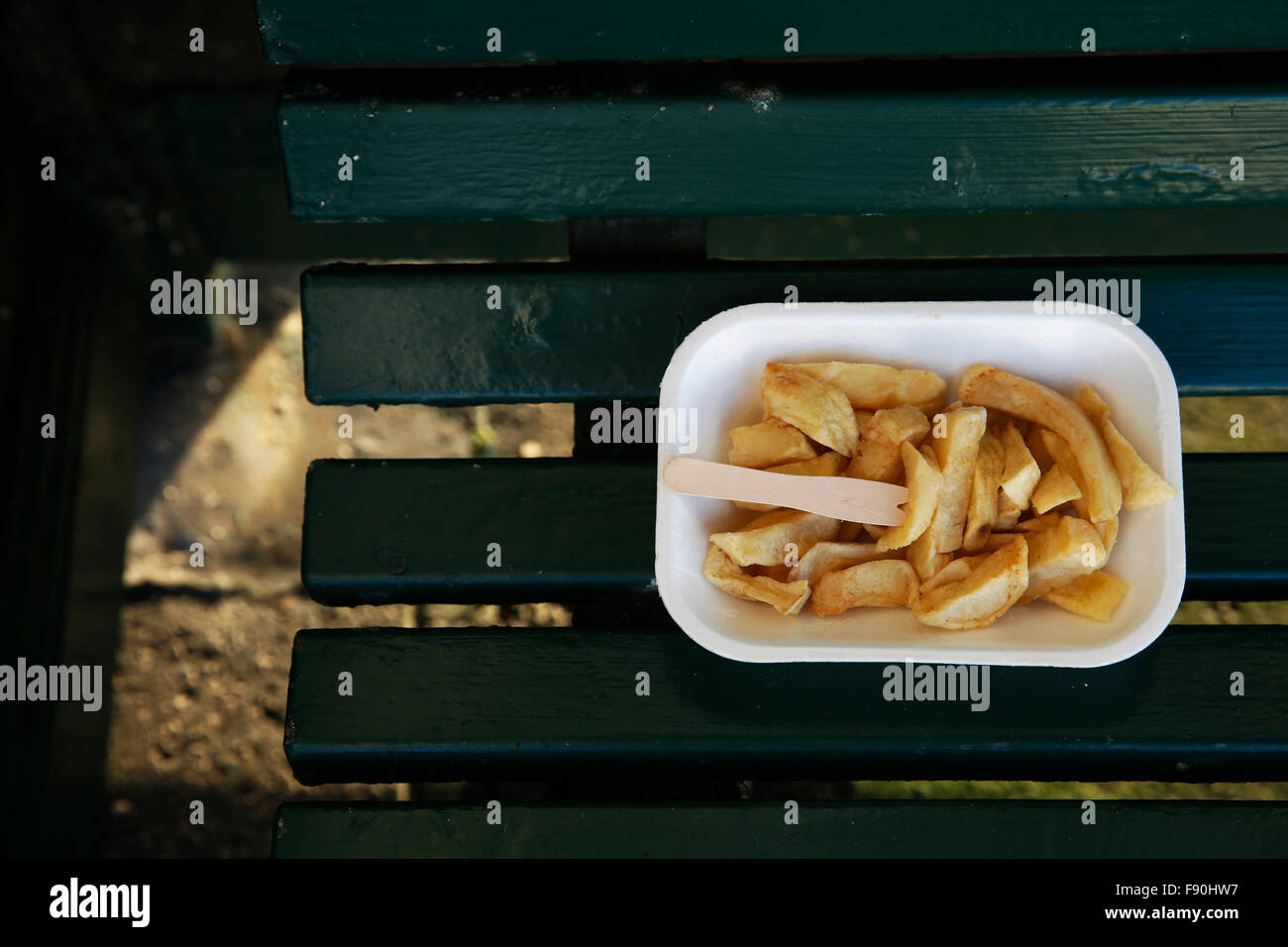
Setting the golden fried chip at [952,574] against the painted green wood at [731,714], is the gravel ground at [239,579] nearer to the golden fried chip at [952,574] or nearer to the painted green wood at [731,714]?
the painted green wood at [731,714]

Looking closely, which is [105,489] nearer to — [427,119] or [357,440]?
[357,440]

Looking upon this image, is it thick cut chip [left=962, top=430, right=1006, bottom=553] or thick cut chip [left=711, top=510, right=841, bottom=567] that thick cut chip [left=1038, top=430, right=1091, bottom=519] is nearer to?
thick cut chip [left=962, top=430, right=1006, bottom=553]

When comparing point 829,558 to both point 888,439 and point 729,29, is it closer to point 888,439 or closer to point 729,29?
point 888,439

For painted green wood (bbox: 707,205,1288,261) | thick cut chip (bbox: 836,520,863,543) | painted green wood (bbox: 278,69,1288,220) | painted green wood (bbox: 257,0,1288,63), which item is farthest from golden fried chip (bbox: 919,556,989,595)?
painted green wood (bbox: 707,205,1288,261)

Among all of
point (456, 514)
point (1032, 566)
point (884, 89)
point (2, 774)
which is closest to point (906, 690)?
point (1032, 566)

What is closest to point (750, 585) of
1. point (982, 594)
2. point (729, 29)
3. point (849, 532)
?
point (849, 532)
